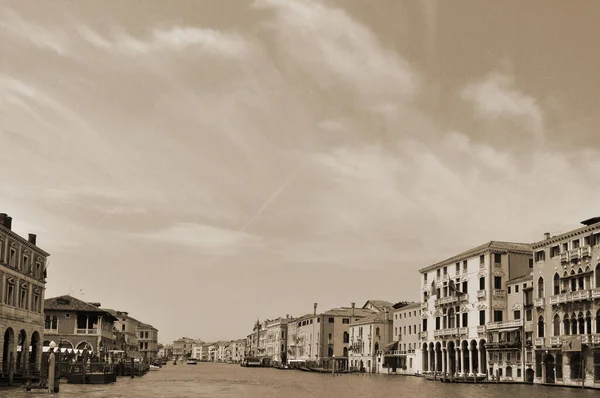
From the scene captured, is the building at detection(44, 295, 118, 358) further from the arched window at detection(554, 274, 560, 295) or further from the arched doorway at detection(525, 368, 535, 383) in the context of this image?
the arched window at detection(554, 274, 560, 295)

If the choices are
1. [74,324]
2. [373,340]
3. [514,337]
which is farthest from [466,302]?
[74,324]

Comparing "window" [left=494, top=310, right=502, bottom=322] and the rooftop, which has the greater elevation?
the rooftop

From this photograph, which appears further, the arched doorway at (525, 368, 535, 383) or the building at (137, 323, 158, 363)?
the building at (137, 323, 158, 363)

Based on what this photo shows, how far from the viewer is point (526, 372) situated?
63.6 metres

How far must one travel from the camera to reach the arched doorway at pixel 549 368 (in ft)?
197

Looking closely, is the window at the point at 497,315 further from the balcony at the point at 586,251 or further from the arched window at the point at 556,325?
the balcony at the point at 586,251

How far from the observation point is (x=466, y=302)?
249 ft

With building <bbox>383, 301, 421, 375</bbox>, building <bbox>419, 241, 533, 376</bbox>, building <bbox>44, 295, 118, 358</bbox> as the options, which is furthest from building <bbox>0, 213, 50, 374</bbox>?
building <bbox>383, 301, 421, 375</bbox>

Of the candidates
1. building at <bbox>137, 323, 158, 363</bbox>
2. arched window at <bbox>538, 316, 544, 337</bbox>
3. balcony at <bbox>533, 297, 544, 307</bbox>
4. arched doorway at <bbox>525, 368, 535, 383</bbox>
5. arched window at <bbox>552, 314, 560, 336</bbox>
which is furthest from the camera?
building at <bbox>137, 323, 158, 363</bbox>

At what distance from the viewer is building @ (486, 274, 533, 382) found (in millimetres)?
64275

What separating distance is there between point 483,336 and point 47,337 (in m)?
43.5

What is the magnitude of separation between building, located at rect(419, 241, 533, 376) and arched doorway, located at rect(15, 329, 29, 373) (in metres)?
40.7

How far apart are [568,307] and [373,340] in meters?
51.8

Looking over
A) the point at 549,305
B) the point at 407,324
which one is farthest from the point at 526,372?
the point at 407,324
